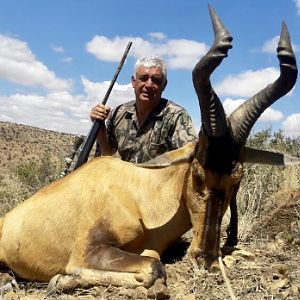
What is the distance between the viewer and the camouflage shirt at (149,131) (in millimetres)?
6645

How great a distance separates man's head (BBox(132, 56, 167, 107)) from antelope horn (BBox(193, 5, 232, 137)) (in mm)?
2411

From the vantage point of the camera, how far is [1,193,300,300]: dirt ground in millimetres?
3836

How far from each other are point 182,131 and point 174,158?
1.65m

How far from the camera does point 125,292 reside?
4035mm

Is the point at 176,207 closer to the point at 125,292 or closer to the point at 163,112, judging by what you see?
the point at 125,292

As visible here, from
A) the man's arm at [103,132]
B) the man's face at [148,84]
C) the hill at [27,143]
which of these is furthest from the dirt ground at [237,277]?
the hill at [27,143]

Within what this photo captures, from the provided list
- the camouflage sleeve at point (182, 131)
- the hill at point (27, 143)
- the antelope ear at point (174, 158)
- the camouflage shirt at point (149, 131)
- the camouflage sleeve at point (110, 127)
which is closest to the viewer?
the antelope ear at point (174, 158)

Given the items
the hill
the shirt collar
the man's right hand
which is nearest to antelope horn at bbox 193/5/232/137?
the shirt collar

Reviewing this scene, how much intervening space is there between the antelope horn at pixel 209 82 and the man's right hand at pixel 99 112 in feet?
8.93

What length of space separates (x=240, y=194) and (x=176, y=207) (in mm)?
2946

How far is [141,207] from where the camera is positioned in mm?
4836

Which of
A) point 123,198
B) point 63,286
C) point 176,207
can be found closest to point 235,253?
point 176,207

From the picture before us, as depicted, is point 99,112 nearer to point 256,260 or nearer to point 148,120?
point 148,120

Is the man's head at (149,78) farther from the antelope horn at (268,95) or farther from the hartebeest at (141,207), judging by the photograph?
the antelope horn at (268,95)
